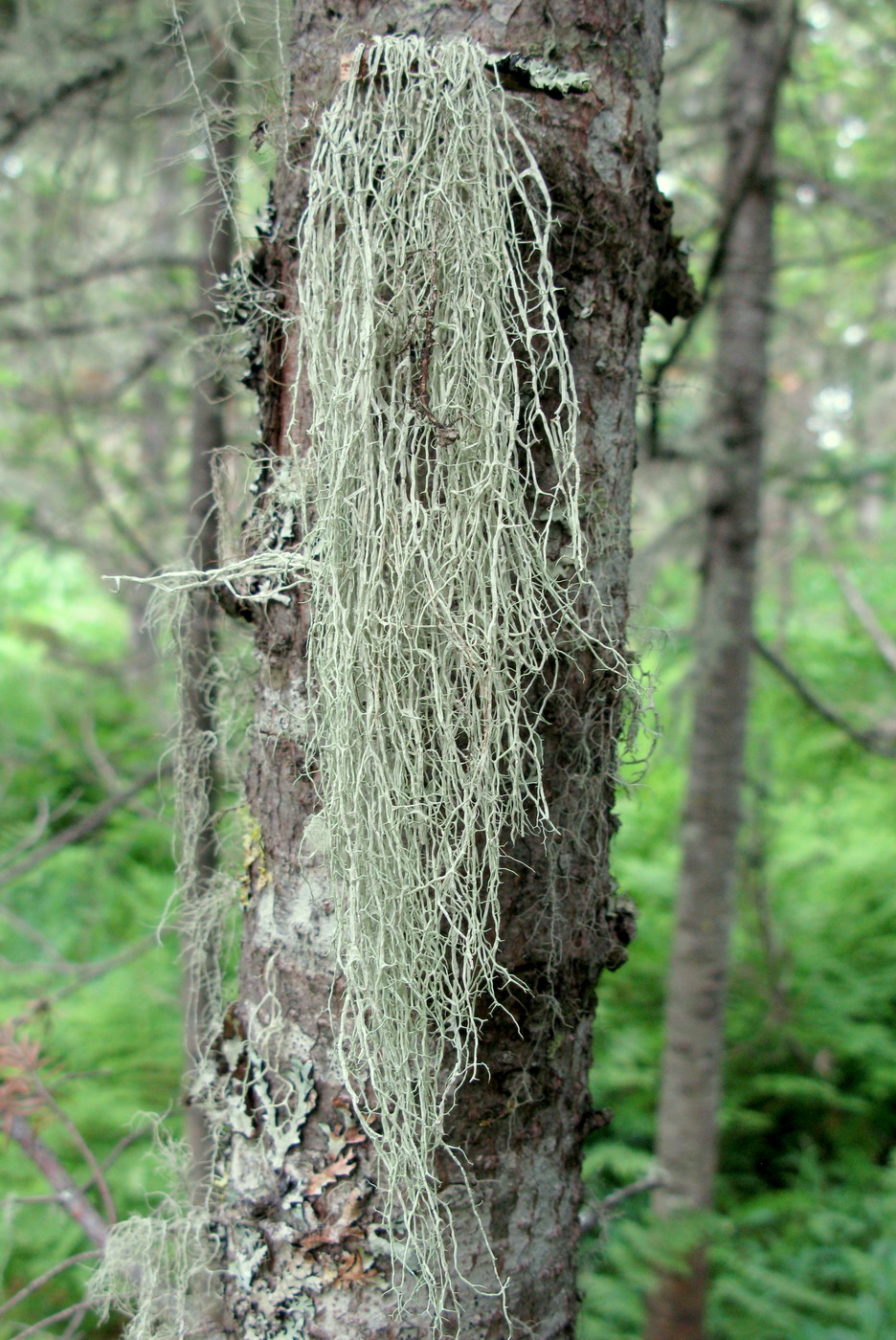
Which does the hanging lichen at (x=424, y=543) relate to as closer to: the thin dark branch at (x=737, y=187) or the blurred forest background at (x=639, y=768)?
the blurred forest background at (x=639, y=768)

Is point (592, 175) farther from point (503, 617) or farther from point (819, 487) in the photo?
point (819, 487)

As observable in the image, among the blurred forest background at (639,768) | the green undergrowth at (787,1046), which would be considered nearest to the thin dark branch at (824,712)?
the blurred forest background at (639,768)

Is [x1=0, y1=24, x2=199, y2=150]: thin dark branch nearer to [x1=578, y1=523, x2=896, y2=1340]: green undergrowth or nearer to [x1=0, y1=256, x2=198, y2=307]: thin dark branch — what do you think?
[x1=0, y1=256, x2=198, y2=307]: thin dark branch

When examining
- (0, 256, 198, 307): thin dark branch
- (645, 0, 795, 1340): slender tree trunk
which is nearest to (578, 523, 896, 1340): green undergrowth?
(645, 0, 795, 1340): slender tree trunk

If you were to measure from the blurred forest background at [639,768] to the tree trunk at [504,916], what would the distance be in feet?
0.86

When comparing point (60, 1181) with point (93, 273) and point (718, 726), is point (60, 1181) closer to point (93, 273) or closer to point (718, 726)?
point (718, 726)

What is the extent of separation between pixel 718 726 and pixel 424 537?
186 centimetres

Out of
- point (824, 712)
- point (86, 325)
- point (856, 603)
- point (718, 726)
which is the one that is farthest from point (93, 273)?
point (856, 603)

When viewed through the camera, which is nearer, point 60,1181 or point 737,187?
point 60,1181

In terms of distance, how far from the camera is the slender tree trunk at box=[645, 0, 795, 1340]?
7.98 ft

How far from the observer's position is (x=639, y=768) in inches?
67.1

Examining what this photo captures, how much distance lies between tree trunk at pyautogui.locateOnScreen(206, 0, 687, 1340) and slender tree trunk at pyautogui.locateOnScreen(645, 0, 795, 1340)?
1620 millimetres

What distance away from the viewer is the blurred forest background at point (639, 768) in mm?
2309

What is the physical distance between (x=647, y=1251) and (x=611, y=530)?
226 cm
